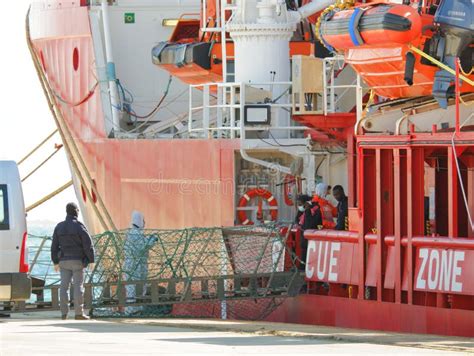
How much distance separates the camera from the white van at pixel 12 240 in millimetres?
19344

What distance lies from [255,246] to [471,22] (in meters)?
4.15

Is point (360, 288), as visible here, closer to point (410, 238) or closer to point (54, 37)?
point (410, 238)

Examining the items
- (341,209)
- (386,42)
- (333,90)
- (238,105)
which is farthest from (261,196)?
(386,42)

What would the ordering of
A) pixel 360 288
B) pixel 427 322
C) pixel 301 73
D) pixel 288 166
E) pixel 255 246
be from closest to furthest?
pixel 427 322
pixel 360 288
pixel 255 246
pixel 301 73
pixel 288 166

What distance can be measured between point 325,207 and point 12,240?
481cm

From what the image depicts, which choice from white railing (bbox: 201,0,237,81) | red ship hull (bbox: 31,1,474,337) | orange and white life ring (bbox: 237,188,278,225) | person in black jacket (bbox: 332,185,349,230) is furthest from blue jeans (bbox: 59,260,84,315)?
white railing (bbox: 201,0,237,81)

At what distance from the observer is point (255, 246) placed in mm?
21594

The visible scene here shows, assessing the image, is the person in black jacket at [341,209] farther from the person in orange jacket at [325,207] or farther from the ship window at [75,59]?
the ship window at [75,59]

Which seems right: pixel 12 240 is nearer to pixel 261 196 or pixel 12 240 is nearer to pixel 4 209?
pixel 4 209

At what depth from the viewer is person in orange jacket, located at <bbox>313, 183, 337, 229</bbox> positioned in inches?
876

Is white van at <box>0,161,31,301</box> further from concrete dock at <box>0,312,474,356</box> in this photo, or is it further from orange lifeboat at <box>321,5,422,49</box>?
orange lifeboat at <box>321,5,422,49</box>

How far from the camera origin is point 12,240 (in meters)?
19.5

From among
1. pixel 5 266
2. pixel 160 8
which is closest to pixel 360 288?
pixel 5 266

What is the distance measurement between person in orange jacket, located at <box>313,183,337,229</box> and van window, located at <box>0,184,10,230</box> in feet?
14.0
